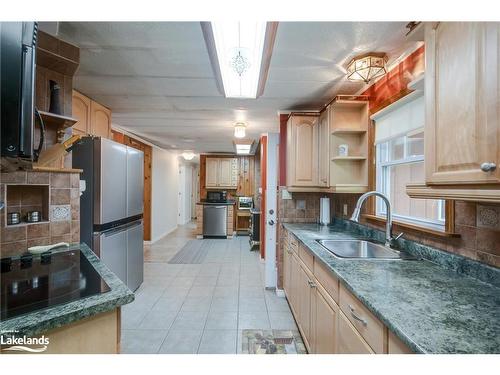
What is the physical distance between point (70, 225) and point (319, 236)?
1.96 m

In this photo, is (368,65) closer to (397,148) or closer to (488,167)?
(397,148)

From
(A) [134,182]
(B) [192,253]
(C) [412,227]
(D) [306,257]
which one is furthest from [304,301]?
(B) [192,253]

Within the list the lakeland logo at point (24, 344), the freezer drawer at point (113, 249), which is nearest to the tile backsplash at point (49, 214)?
the freezer drawer at point (113, 249)

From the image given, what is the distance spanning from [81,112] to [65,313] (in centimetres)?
240

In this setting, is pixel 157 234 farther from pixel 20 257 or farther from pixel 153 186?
pixel 20 257

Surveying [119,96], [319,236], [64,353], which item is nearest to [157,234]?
[119,96]

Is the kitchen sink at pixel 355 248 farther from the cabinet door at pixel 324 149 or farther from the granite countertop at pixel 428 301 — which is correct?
the cabinet door at pixel 324 149

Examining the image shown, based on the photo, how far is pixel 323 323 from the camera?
151 cm

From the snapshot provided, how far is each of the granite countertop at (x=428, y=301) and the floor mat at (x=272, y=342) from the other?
99 centimetres

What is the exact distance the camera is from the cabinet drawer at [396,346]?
77cm

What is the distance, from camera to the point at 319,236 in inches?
87.7

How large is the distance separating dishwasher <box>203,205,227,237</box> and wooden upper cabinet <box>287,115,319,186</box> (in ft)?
12.2

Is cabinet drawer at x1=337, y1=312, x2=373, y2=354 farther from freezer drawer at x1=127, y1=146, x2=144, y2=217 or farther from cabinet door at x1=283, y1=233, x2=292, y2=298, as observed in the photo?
freezer drawer at x1=127, y1=146, x2=144, y2=217
